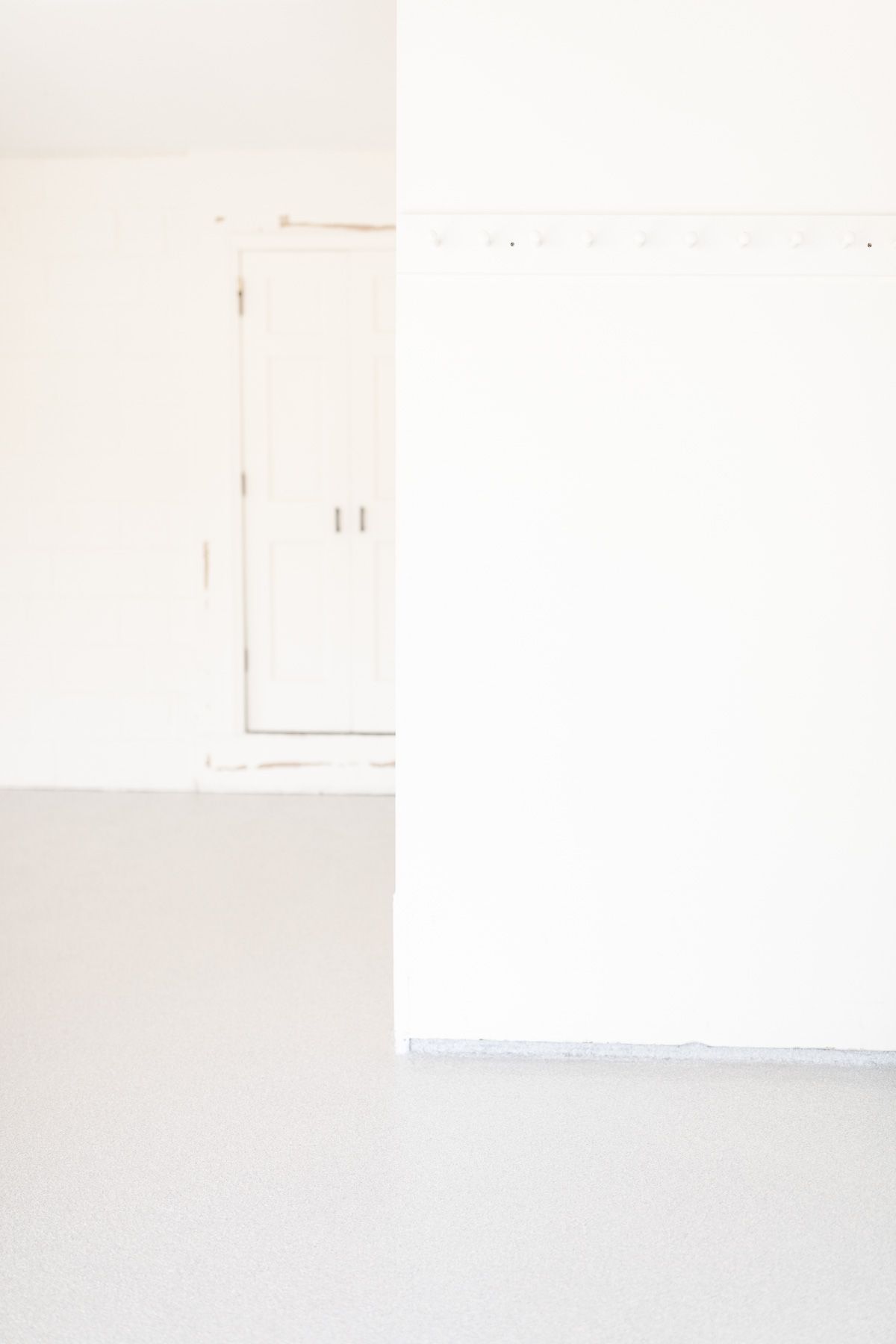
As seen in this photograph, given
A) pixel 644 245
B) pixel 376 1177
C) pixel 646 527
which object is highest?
pixel 644 245

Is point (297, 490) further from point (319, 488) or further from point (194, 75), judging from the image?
point (194, 75)

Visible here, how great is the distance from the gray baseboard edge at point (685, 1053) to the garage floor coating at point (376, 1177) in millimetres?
27

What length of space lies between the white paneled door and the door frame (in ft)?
0.13

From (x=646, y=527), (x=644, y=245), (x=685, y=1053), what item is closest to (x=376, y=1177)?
(x=685, y=1053)

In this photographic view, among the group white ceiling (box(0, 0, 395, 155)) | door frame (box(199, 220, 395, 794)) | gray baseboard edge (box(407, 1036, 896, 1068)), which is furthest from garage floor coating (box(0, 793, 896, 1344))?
white ceiling (box(0, 0, 395, 155))

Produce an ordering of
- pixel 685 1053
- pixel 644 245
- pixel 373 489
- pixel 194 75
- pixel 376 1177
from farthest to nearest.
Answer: pixel 373 489 < pixel 194 75 < pixel 685 1053 < pixel 644 245 < pixel 376 1177

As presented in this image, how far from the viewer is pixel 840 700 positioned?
2.57 metres

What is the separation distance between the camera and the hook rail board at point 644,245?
2459 mm

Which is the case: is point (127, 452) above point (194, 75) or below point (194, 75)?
below

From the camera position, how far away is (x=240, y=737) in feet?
17.1

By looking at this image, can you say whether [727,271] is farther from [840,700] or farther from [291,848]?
[291,848]

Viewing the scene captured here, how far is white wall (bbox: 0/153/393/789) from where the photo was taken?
5.03m

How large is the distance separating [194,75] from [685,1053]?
11.6 ft

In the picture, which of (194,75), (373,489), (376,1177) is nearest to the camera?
(376,1177)
